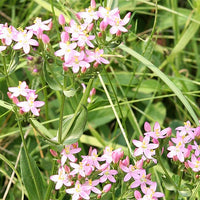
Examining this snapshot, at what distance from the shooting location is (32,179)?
201cm

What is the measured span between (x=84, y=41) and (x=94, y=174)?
1.93 ft

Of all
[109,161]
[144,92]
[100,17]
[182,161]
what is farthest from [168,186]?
[144,92]

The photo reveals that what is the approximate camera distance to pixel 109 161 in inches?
70.4

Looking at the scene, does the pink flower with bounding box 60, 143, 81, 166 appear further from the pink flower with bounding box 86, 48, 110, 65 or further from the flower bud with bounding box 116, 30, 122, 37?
the flower bud with bounding box 116, 30, 122, 37

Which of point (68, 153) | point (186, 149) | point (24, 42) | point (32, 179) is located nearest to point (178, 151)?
point (186, 149)

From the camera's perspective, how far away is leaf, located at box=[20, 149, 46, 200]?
1.94 m

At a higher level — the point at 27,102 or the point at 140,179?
the point at 27,102

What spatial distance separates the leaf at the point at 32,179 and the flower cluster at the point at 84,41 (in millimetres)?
605

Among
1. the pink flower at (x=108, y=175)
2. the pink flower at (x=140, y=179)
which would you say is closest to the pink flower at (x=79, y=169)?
the pink flower at (x=108, y=175)

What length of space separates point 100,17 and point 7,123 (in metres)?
1.35

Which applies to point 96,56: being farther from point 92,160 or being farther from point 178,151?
point 178,151

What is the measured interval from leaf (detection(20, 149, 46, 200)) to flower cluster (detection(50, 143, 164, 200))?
19 cm

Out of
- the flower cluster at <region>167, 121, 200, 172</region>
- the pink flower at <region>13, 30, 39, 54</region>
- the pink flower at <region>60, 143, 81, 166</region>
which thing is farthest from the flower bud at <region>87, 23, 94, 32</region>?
the flower cluster at <region>167, 121, 200, 172</region>

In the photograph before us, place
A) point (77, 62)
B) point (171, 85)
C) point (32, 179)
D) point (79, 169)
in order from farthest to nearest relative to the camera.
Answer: point (32, 179), point (171, 85), point (79, 169), point (77, 62)
